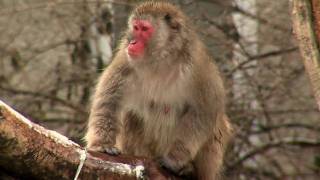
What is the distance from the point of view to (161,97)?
523cm

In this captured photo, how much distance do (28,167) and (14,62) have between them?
16.1ft

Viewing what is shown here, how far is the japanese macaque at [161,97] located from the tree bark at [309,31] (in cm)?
83

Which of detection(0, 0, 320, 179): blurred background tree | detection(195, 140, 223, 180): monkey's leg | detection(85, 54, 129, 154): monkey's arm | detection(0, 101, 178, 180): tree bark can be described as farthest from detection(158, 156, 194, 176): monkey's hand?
detection(0, 0, 320, 179): blurred background tree

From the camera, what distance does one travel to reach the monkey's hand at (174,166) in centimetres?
478

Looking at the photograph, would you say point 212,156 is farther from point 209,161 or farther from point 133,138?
point 133,138

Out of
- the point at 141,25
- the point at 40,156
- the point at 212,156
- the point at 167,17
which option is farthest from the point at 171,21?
the point at 40,156

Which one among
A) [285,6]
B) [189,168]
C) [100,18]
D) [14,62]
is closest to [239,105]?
[285,6]

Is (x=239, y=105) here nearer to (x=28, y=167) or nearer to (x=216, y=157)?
(x=216, y=157)

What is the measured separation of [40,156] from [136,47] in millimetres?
1331

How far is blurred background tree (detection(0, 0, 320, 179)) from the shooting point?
26.8 ft

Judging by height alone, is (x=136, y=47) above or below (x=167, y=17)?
below

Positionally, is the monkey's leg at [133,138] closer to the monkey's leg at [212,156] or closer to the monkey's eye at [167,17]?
the monkey's leg at [212,156]

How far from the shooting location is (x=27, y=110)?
8219mm

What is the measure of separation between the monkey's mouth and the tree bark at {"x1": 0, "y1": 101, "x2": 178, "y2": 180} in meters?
0.87
